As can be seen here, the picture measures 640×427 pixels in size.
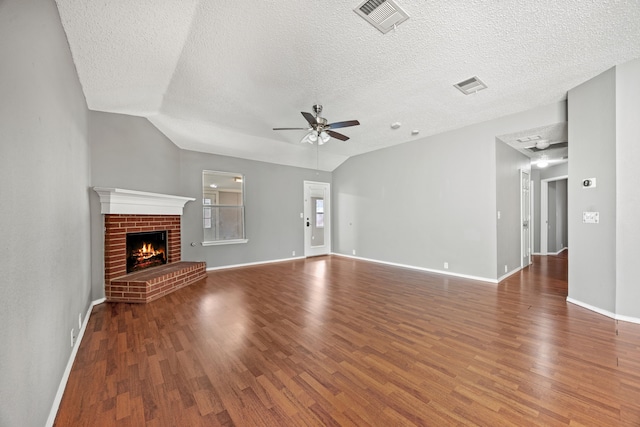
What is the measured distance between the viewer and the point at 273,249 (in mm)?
6434

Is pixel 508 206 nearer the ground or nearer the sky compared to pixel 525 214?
nearer the sky

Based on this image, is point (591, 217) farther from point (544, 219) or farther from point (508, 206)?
point (544, 219)

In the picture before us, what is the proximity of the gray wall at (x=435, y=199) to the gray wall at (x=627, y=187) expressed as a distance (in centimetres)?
87

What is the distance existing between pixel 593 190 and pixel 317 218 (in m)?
5.58

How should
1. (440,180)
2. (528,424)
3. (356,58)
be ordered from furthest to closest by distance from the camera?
1. (440,180)
2. (356,58)
3. (528,424)

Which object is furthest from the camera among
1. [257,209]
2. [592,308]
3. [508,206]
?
[257,209]

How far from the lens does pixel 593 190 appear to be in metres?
3.10

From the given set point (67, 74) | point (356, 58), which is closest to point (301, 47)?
point (356, 58)

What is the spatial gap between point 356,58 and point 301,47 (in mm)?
595

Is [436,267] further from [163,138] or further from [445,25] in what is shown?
[163,138]

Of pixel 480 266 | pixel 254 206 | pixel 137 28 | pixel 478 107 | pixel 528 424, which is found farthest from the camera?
pixel 254 206

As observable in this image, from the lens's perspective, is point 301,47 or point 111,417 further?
point 301,47

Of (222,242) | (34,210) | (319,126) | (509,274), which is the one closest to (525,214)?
(509,274)

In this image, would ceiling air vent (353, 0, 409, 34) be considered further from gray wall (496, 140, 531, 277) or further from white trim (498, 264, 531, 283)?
white trim (498, 264, 531, 283)
